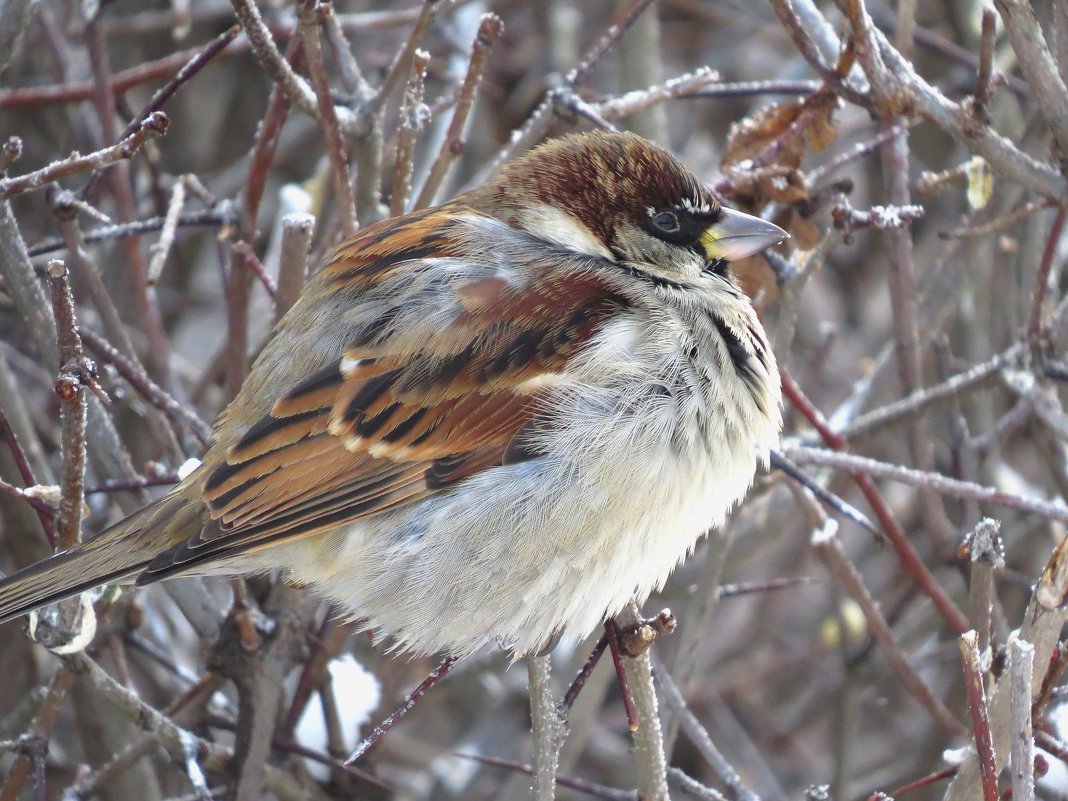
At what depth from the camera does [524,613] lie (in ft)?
7.74

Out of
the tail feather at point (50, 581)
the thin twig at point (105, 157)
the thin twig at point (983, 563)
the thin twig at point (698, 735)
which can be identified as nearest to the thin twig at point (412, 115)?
the thin twig at point (105, 157)

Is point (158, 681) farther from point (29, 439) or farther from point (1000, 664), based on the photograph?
point (1000, 664)

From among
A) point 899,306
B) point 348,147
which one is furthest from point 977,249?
point 348,147

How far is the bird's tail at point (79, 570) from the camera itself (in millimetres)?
2160

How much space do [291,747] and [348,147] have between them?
4.07 feet

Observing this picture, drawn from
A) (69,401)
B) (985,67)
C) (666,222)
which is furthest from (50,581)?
(985,67)

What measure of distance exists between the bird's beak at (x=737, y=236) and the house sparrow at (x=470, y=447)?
1 cm

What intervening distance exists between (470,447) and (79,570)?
687 mm

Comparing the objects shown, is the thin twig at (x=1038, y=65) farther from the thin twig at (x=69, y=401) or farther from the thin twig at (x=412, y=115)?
the thin twig at (x=69, y=401)

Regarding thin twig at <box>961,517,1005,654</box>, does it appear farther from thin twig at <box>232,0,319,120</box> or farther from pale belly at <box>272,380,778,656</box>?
thin twig at <box>232,0,319,120</box>

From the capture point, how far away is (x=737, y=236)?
2582mm

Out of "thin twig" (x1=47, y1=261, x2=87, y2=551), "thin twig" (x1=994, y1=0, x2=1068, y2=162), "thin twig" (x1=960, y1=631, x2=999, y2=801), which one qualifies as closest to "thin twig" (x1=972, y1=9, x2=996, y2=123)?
"thin twig" (x1=994, y1=0, x2=1068, y2=162)

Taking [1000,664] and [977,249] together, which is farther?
[977,249]

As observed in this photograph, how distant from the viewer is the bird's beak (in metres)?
2.55
